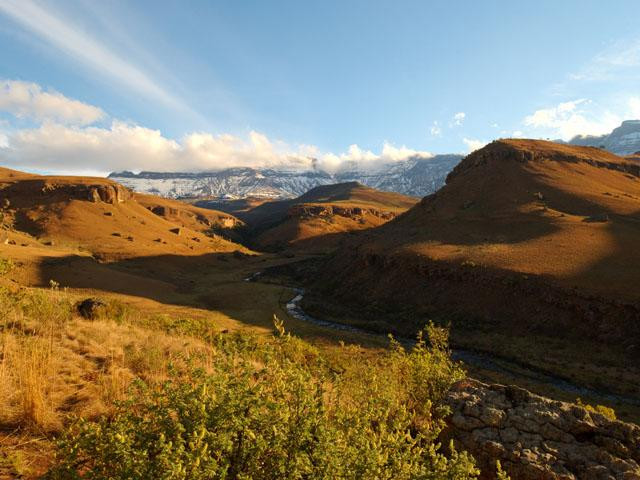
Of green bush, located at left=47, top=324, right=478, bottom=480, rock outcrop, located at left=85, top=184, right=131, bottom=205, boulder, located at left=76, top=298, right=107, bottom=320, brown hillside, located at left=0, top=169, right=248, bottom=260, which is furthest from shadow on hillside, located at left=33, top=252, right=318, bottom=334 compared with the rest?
rock outcrop, located at left=85, top=184, right=131, bottom=205

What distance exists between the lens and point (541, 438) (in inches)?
292

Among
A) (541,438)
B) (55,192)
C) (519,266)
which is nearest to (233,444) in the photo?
(541,438)

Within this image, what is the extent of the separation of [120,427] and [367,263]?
62.3m

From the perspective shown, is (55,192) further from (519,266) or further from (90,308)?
(519,266)

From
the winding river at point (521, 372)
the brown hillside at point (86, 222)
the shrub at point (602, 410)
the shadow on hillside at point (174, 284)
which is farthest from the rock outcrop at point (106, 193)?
the shrub at point (602, 410)

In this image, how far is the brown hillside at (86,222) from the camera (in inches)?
3233

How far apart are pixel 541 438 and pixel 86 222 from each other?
108 m

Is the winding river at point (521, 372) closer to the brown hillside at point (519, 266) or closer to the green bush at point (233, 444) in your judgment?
the brown hillside at point (519, 266)

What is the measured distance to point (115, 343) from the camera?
35.9ft

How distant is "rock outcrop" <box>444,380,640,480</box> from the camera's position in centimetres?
675

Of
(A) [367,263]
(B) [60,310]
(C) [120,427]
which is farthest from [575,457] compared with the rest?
(A) [367,263]

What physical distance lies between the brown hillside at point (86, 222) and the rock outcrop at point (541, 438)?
270ft

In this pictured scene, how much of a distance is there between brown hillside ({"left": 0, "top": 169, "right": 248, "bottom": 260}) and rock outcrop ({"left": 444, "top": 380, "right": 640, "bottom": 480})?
82.3 metres

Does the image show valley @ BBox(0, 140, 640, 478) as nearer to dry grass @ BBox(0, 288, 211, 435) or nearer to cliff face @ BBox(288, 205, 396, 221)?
dry grass @ BBox(0, 288, 211, 435)
